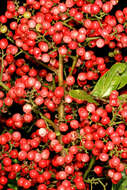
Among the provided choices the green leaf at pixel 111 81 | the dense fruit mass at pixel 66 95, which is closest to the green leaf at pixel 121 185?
the dense fruit mass at pixel 66 95

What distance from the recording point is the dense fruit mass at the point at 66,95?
2.08m

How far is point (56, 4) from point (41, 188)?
129cm

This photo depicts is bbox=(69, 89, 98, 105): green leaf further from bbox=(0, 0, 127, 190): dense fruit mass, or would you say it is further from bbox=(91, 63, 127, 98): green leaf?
bbox=(91, 63, 127, 98): green leaf

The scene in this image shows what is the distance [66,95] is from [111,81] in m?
0.33

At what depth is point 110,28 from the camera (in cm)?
213

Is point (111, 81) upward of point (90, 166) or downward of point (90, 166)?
upward

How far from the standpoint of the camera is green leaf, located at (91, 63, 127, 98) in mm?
2154

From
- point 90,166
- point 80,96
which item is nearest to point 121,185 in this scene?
point 90,166

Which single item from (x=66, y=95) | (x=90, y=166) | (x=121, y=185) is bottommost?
(x=121, y=185)

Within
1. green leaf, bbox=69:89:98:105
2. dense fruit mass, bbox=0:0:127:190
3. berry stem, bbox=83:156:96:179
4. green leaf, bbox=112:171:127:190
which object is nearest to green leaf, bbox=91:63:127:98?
dense fruit mass, bbox=0:0:127:190

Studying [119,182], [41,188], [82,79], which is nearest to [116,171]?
[119,182]

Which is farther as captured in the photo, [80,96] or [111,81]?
[111,81]

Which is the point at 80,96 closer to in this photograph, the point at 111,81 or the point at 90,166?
the point at 111,81

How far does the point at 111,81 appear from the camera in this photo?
2.17m
